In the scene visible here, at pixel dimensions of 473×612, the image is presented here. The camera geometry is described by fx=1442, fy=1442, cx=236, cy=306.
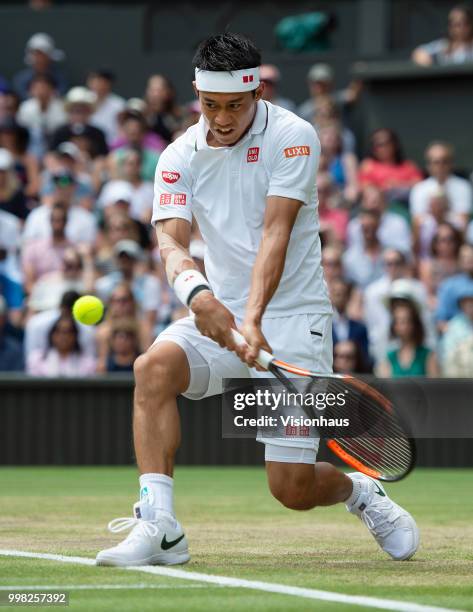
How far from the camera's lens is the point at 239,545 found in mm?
6406

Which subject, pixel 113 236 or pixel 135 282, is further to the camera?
pixel 113 236

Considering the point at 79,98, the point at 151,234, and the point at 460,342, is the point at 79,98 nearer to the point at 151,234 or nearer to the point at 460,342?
the point at 151,234

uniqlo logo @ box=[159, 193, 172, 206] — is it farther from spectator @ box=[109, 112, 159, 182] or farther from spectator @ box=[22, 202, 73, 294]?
spectator @ box=[109, 112, 159, 182]

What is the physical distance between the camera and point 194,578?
5.13m

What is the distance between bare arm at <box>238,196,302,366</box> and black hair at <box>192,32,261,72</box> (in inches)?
21.9

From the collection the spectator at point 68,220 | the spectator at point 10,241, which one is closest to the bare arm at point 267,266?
the spectator at point 68,220

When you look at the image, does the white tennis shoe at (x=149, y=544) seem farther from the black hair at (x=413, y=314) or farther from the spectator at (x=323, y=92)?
the spectator at (x=323, y=92)

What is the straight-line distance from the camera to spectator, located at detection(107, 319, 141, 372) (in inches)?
483

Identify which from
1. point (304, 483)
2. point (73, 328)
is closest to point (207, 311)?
point (304, 483)

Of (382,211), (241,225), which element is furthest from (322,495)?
(382,211)

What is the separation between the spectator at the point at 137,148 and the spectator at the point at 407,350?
11.8 feet

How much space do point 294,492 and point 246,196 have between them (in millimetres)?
1240

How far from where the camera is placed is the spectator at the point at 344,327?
1205cm

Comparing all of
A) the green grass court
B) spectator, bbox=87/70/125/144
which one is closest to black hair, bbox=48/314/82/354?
the green grass court
